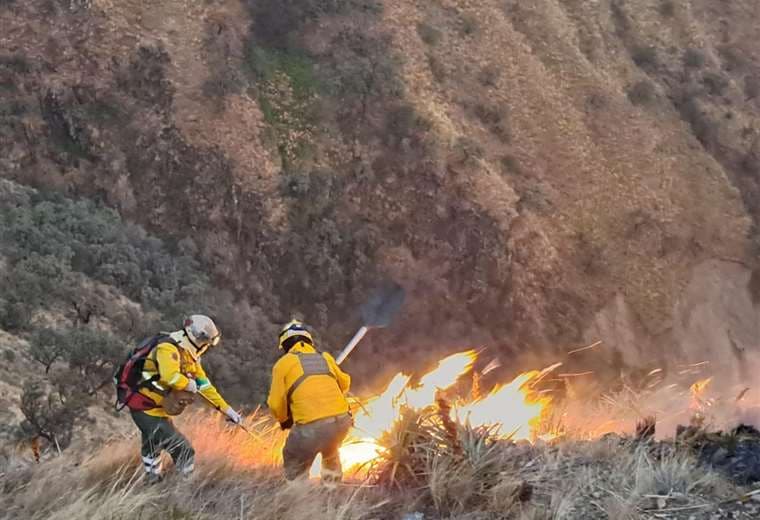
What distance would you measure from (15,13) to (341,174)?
12.3m

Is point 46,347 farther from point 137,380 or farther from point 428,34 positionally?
point 428,34

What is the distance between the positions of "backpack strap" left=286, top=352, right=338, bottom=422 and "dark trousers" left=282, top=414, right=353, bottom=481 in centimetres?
25

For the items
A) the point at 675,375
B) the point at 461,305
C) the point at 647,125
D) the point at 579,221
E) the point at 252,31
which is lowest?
the point at 675,375

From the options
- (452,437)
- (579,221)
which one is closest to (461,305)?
(579,221)

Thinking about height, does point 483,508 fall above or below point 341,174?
above

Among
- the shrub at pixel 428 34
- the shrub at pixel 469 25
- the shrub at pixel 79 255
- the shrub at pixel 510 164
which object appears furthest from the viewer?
the shrub at pixel 469 25

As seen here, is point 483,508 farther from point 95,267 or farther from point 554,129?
point 554,129

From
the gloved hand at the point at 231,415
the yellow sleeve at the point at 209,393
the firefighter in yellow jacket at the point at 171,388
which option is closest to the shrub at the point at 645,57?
the firefighter in yellow jacket at the point at 171,388

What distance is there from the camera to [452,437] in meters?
5.84

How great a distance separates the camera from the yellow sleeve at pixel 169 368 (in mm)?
5938

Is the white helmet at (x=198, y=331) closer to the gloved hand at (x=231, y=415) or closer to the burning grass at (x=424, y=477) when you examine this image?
the gloved hand at (x=231, y=415)

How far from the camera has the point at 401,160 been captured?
90.8ft

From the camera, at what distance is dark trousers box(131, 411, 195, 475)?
586 cm

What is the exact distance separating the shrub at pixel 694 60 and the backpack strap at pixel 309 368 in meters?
32.6
